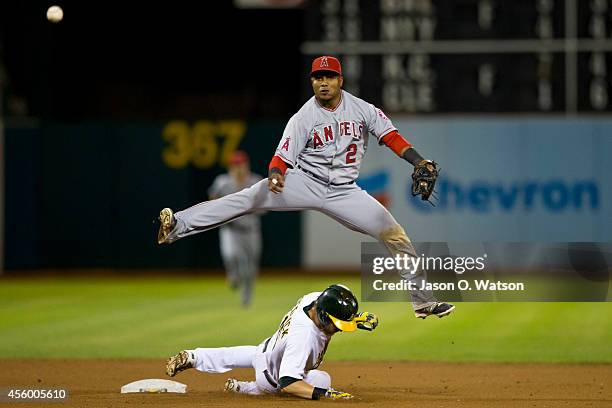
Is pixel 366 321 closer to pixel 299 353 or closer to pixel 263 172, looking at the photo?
pixel 299 353

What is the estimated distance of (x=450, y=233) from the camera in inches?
870

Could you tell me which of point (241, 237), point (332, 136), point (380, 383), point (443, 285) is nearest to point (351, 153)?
point (332, 136)

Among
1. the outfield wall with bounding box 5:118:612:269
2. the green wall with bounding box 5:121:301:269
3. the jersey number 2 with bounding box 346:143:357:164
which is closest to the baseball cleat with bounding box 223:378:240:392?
the jersey number 2 with bounding box 346:143:357:164

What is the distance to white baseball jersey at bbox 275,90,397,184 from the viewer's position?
27.3ft

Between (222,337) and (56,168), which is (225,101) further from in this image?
(222,337)

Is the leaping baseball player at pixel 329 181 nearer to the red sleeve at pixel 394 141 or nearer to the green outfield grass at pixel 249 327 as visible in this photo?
the red sleeve at pixel 394 141

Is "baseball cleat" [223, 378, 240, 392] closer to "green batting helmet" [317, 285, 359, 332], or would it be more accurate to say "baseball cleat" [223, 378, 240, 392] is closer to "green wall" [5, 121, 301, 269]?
"green batting helmet" [317, 285, 359, 332]

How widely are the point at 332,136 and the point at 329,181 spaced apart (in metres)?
0.34

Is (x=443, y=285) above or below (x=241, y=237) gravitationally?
below

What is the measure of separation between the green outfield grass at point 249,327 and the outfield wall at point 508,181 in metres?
3.86

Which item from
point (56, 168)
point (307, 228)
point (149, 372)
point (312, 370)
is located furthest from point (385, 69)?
point (312, 370)

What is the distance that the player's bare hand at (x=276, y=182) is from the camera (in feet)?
26.6

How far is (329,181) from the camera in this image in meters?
8.44

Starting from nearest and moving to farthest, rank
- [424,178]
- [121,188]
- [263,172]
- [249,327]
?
1. [424,178]
2. [249,327]
3. [263,172]
4. [121,188]
